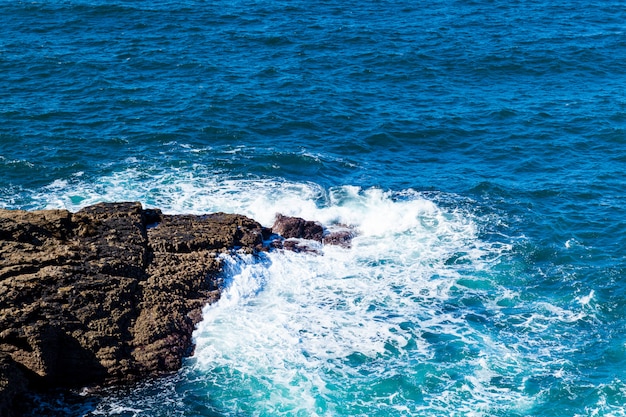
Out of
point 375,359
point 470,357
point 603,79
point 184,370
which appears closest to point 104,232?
point 184,370

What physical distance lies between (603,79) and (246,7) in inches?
1411

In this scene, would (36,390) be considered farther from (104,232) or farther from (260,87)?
(260,87)

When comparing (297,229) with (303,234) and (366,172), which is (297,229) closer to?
(303,234)

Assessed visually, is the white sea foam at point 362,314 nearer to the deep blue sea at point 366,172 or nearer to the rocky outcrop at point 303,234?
the deep blue sea at point 366,172

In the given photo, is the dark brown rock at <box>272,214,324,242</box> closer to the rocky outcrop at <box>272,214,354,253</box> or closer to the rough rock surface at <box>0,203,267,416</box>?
the rocky outcrop at <box>272,214,354,253</box>

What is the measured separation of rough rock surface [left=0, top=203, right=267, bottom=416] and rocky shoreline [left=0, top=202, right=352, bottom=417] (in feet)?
0.15

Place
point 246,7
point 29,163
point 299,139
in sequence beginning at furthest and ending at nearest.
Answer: point 246,7 → point 299,139 → point 29,163

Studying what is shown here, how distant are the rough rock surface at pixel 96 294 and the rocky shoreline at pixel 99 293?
46 millimetres

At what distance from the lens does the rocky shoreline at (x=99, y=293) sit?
35562mm

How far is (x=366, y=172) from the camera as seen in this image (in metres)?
56.2

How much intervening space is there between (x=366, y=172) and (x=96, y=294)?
2386 centimetres

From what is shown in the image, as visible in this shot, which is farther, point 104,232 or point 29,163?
point 29,163

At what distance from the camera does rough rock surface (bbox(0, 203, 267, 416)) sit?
1401 inches

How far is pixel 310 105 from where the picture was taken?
64125 millimetres
